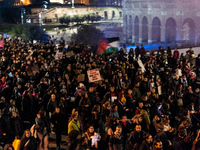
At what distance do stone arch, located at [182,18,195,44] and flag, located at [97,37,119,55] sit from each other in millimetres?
19555

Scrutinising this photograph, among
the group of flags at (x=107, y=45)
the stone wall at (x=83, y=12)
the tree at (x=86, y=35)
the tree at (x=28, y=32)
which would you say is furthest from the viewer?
the stone wall at (x=83, y=12)

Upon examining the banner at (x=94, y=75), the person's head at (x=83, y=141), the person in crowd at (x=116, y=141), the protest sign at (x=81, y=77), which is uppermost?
the banner at (x=94, y=75)

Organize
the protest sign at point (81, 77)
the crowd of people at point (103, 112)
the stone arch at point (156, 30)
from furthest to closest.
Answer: the stone arch at point (156, 30)
the protest sign at point (81, 77)
the crowd of people at point (103, 112)

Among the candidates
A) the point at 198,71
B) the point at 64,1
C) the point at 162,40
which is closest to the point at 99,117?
the point at 198,71

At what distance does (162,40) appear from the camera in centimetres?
3756

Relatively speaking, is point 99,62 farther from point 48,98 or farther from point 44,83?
point 48,98

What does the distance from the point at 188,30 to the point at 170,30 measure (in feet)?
7.51

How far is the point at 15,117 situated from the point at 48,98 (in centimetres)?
160

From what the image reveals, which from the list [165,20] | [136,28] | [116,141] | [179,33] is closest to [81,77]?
[116,141]

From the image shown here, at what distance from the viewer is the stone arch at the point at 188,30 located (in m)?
34.2

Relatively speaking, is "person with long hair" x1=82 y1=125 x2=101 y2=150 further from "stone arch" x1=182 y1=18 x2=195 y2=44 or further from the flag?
"stone arch" x1=182 y1=18 x2=195 y2=44

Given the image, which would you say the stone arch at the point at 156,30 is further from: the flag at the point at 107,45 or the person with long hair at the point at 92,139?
the person with long hair at the point at 92,139

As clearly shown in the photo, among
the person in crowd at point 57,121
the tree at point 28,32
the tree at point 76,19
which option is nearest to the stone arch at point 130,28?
the tree at point 28,32

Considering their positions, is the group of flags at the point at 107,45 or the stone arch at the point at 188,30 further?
the stone arch at the point at 188,30
